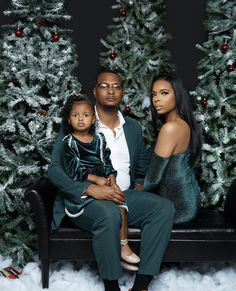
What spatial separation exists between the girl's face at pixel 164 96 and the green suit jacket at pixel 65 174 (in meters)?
0.49

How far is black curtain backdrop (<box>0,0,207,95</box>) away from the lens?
18.5 feet

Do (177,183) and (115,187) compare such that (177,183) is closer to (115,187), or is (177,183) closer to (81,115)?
(115,187)

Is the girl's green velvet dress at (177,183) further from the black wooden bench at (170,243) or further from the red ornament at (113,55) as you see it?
the red ornament at (113,55)

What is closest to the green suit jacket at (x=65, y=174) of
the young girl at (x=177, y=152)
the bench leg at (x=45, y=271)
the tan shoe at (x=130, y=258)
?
the bench leg at (x=45, y=271)

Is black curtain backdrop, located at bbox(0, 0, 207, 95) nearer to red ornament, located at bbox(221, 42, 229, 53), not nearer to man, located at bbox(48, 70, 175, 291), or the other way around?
red ornament, located at bbox(221, 42, 229, 53)

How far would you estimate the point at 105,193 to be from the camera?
4.02m

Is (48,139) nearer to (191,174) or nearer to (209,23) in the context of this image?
(191,174)

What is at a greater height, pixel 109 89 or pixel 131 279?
pixel 109 89

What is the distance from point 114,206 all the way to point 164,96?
893 mm

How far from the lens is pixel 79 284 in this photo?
13.8 feet

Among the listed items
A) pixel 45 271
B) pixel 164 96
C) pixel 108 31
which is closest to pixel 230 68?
pixel 164 96

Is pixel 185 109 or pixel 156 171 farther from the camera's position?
pixel 185 109

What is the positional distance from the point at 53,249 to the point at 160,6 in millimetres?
2454

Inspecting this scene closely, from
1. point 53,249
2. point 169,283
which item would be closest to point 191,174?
point 169,283
